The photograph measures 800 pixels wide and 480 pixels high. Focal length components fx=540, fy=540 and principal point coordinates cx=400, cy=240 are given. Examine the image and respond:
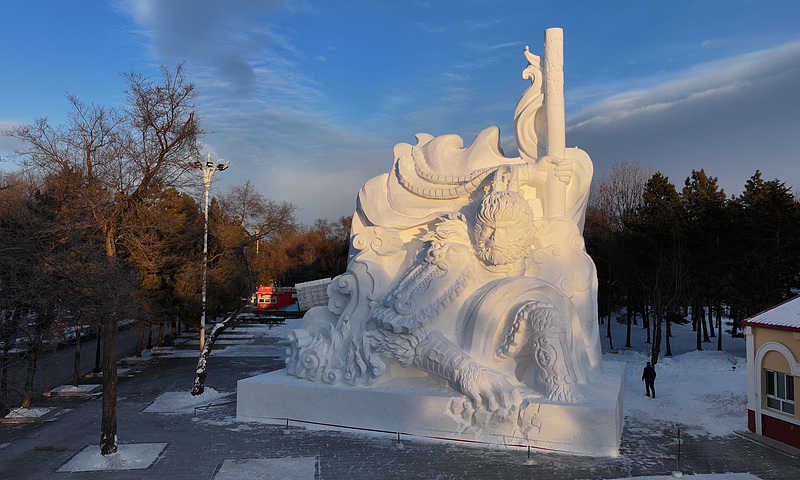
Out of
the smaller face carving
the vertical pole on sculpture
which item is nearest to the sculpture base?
the smaller face carving

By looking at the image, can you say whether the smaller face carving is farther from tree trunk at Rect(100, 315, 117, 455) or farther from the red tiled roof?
tree trunk at Rect(100, 315, 117, 455)

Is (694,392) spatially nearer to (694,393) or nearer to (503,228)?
(694,393)

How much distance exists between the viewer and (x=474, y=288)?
10062 mm

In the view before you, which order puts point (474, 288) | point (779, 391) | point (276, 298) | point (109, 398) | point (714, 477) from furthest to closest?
point (276, 298)
point (474, 288)
point (779, 391)
point (109, 398)
point (714, 477)

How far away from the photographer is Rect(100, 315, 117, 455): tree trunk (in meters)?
7.95

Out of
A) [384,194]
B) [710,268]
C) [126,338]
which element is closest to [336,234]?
[126,338]

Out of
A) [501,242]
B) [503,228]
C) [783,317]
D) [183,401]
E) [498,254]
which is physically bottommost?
[183,401]

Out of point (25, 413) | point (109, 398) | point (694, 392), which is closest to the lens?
point (109, 398)

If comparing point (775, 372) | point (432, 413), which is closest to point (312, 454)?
point (432, 413)

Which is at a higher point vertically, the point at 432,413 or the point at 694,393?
the point at 432,413

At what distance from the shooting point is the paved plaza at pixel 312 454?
751 centimetres

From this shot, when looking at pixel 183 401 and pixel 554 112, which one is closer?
pixel 554 112

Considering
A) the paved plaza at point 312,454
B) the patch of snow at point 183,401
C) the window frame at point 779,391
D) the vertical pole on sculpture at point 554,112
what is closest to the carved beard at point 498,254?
the vertical pole on sculpture at point 554,112

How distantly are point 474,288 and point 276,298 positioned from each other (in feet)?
94.1
